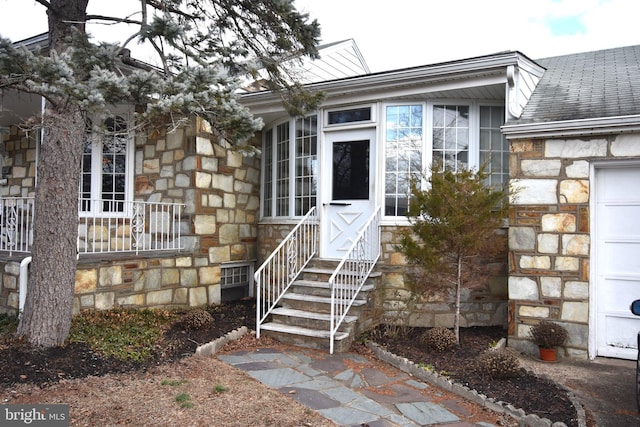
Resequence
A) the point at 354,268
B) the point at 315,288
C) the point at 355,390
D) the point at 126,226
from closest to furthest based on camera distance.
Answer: the point at 355,390, the point at 354,268, the point at 315,288, the point at 126,226

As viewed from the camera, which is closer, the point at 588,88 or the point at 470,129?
the point at 588,88

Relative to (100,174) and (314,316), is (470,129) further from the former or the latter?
(100,174)

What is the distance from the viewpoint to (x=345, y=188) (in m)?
7.04

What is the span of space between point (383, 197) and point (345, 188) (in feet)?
2.19

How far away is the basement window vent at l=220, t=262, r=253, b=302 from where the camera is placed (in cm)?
792

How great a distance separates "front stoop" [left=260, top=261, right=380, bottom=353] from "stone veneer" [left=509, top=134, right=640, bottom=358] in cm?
176

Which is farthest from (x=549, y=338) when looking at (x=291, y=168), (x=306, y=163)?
(x=291, y=168)

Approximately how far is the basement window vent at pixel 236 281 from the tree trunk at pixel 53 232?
320 cm

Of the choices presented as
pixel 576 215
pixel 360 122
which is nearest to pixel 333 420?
pixel 576 215

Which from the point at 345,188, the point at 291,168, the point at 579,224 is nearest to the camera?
the point at 579,224

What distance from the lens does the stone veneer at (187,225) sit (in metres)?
6.07

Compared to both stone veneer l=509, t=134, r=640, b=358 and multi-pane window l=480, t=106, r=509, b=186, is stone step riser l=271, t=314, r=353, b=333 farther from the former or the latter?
multi-pane window l=480, t=106, r=509, b=186

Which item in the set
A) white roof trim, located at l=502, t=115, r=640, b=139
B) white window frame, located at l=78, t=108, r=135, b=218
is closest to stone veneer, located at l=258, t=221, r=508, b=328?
white roof trim, located at l=502, t=115, r=640, b=139

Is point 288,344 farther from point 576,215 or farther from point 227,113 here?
point 576,215
